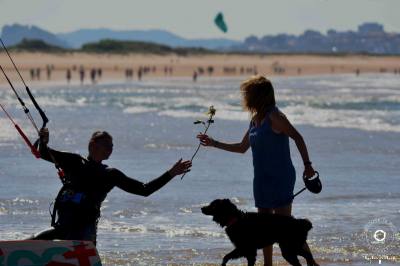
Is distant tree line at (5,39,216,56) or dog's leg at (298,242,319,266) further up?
dog's leg at (298,242,319,266)

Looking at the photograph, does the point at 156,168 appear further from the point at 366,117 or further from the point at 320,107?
the point at 320,107

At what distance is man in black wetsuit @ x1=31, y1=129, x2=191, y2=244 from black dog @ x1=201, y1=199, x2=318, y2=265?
0.51m

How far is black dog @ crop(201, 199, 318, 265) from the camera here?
6754 mm

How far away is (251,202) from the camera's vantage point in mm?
11914

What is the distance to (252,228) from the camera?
6.76 m

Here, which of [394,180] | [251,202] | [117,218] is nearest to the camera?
[117,218]

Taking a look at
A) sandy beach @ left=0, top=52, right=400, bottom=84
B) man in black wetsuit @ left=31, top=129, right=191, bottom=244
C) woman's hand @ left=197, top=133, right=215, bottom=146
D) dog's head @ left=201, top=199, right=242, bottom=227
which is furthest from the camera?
sandy beach @ left=0, top=52, right=400, bottom=84

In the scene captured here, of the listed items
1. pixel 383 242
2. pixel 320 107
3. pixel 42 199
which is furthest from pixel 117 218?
pixel 320 107

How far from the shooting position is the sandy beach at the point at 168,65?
89588 millimetres

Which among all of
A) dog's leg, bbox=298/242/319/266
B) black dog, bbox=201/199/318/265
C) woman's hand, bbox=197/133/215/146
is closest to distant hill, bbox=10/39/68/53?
woman's hand, bbox=197/133/215/146

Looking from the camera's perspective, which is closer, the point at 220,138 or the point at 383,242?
the point at 383,242

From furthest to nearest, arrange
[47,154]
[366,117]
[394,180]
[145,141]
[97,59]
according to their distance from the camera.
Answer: [97,59] < [366,117] < [145,141] < [394,180] < [47,154]

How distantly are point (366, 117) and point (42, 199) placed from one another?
20.9m

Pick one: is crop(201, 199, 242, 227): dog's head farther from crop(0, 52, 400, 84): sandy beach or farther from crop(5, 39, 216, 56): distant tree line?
crop(5, 39, 216, 56): distant tree line
